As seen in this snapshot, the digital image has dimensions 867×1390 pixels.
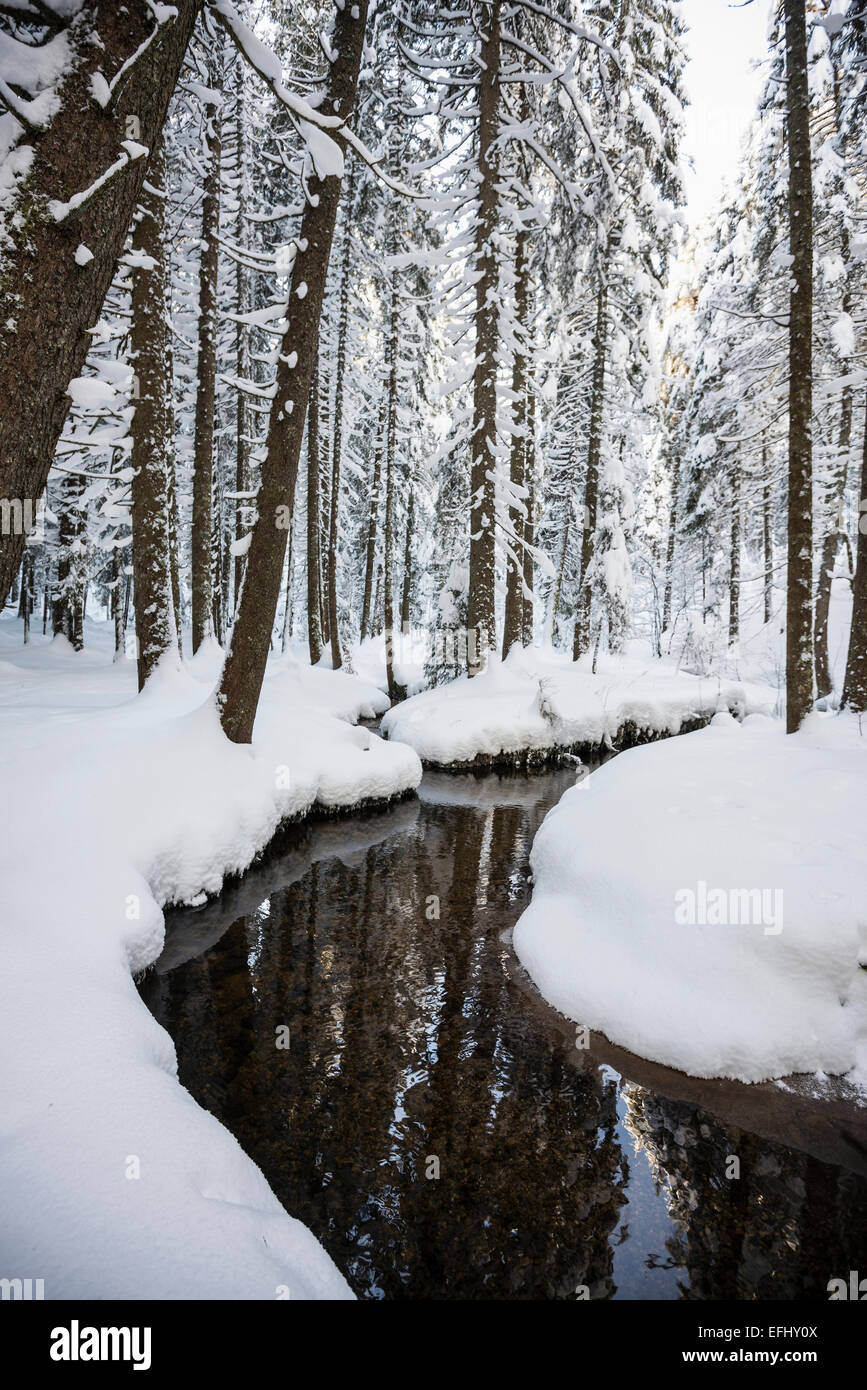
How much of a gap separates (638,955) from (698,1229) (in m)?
1.69

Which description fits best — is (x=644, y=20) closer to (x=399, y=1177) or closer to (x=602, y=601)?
(x=602, y=601)

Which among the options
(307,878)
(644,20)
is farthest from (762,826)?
(644,20)

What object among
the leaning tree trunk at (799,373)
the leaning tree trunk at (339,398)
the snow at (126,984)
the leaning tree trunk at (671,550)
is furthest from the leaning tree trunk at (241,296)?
the leaning tree trunk at (671,550)

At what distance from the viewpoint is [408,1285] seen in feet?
8.66

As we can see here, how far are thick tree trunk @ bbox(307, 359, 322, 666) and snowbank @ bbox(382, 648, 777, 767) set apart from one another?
6411 mm

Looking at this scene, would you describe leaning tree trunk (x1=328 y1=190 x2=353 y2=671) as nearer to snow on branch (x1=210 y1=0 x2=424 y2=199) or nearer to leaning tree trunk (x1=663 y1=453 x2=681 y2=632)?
leaning tree trunk (x1=663 y1=453 x2=681 y2=632)

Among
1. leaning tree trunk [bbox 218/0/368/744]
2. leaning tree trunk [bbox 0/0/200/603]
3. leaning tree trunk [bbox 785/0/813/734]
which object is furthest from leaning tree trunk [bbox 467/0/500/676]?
leaning tree trunk [bbox 0/0/200/603]

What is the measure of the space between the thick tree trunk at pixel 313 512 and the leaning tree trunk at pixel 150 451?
714 cm

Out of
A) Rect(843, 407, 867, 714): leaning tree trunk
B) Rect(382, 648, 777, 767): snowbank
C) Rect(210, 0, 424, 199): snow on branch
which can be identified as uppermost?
Rect(210, 0, 424, 199): snow on branch

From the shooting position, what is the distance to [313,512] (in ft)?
60.5

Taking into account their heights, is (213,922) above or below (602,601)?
below

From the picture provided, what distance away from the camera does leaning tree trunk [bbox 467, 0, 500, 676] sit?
39.0ft

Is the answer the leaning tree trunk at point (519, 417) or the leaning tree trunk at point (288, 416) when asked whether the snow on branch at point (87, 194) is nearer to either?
the leaning tree trunk at point (288, 416)
